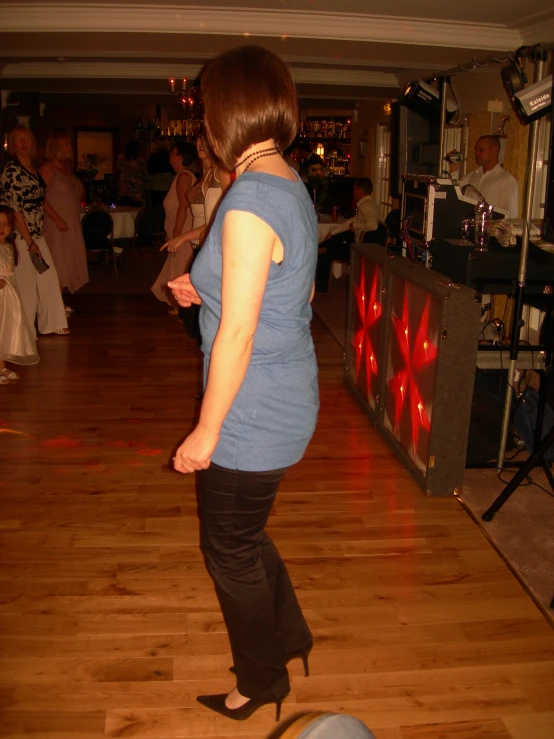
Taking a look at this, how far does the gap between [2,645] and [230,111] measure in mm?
1688

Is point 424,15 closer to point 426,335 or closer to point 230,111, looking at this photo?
point 426,335

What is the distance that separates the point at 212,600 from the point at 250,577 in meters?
0.85

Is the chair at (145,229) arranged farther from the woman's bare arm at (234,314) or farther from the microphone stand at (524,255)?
the woman's bare arm at (234,314)

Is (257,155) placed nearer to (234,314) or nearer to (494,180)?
(234,314)

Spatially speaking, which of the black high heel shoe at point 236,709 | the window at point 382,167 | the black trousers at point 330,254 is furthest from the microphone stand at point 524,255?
the window at point 382,167

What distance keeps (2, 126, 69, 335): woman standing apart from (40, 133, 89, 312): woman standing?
32.6 inches

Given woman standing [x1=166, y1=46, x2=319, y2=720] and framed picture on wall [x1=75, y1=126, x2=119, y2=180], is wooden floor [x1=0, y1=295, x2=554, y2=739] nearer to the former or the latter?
→ woman standing [x1=166, y1=46, x2=319, y2=720]

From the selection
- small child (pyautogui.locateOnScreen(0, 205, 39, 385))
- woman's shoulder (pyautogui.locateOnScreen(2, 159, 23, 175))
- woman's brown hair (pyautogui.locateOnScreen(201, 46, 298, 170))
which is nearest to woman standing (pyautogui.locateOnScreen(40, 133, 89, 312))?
woman's shoulder (pyautogui.locateOnScreen(2, 159, 23, 175))

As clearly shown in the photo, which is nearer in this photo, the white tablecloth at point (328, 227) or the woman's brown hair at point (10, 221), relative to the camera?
the woman's brown hair at point (10, 221)

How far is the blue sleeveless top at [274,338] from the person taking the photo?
144 centimetres

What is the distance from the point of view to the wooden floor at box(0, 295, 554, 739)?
200 centimetres

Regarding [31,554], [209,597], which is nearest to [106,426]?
[31,554]

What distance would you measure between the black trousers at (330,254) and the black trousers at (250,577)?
644 centimetres

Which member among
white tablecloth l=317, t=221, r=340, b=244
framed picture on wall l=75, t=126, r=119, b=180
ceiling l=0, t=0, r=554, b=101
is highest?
ceiling l=0, t=0, r=554, b=101
